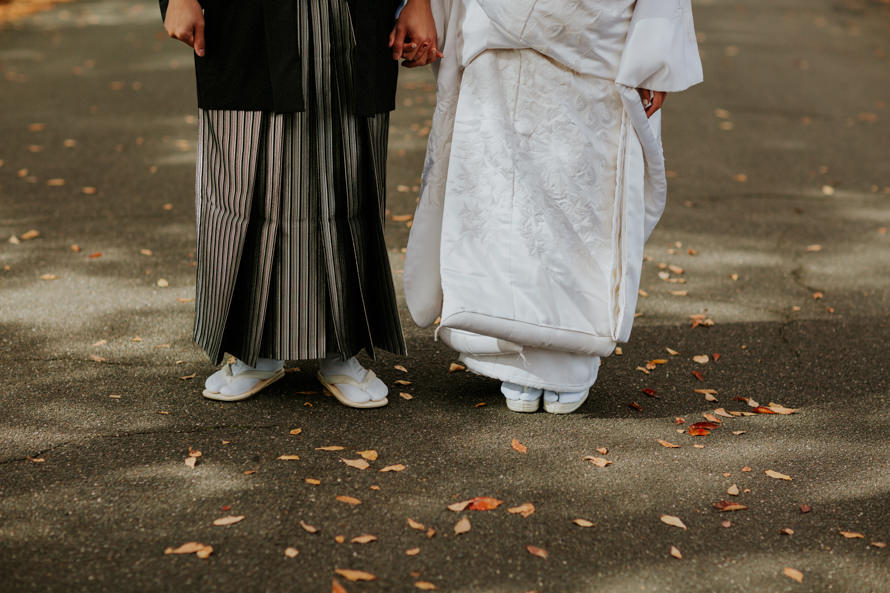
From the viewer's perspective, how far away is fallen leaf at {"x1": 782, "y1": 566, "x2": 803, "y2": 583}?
252cm

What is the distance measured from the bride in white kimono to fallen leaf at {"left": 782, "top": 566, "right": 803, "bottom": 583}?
0.95 metres

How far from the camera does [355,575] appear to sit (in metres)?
2.44

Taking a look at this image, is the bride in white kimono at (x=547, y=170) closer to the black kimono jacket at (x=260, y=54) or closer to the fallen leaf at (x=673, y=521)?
the black kimono jacket at (x=260, y=54)

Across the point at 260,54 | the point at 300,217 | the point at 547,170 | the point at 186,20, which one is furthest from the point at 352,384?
the point at 186,20

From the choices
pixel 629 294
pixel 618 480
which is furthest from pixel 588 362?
pixel 618 480

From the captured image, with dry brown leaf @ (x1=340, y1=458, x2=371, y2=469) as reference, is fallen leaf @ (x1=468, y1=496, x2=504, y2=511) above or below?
below

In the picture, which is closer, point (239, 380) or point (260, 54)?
point (260, 54)

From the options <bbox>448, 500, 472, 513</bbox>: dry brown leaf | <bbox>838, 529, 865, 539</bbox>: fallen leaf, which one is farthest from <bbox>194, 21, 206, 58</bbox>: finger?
<bbox>838, 529, 865, 539</bbox>: fallen leaf

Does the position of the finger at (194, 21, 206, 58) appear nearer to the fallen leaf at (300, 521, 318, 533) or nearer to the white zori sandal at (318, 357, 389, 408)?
the white zori sandal at (318, 357, 389, 408)

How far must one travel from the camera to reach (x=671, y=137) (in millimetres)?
7883

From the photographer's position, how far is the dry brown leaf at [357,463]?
298 centimetres

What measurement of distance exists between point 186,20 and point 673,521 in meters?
2.07

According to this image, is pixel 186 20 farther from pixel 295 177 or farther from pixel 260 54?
pixel 295 177

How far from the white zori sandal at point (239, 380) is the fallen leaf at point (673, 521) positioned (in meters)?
1.46
